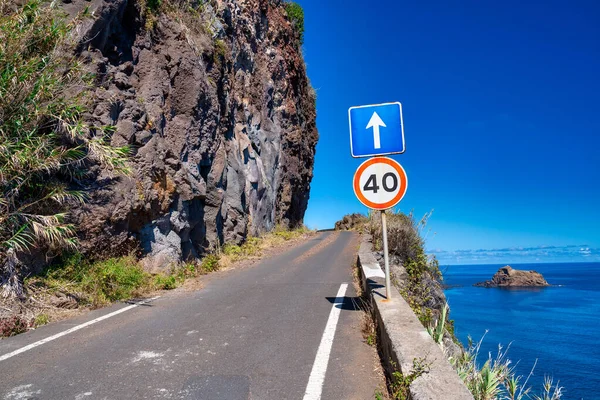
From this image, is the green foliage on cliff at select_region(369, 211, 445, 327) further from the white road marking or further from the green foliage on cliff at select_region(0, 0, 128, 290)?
the green foliage on cliff at select_region(0, 0, 128, 290)

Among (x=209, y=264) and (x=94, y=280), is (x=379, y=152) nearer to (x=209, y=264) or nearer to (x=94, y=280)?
(x=94, y=280)

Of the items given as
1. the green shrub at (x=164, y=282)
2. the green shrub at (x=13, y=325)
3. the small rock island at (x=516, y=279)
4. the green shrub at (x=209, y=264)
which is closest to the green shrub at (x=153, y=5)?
the green shrub at (x=209, y=264)

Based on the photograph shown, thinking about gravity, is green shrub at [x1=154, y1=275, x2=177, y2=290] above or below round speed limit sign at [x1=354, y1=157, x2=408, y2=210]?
below

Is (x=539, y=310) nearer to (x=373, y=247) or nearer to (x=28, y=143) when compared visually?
(x=373, y=247)

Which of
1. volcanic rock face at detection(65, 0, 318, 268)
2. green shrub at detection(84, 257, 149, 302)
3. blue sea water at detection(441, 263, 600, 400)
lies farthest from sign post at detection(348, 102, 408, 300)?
volcanic rock face at detection(65, 0, 318, 268)

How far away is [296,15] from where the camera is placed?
35.8 meters

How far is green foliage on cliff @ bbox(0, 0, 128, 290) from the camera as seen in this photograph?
6.61 metres

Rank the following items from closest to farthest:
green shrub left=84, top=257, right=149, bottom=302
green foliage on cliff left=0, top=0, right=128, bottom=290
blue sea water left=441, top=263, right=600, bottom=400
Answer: green foliage on cliff left=0, top=0, right=128, bottom=290 < green shrub left=84, top=257, right=149, bottom=302 < blue sea water left=441, top=263, right=600, bottom=400

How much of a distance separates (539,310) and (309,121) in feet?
94.8

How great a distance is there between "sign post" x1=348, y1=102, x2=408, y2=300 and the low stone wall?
0.58 metres

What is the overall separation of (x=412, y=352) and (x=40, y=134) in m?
7.66

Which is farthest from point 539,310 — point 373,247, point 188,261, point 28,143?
point 28,143

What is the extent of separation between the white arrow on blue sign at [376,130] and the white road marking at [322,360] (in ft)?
8.22

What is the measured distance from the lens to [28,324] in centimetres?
582
